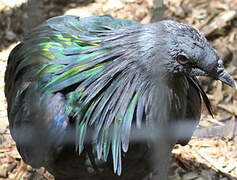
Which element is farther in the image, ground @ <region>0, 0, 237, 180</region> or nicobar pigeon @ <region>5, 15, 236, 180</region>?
ground @ <region>0, 0, 237, 180</region>

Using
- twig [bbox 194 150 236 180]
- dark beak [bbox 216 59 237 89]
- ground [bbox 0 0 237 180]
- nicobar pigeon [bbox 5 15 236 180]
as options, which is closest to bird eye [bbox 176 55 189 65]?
→ nicobar pigeon [bbox 5 15 236 180]

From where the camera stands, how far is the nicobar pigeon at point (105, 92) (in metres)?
1.84

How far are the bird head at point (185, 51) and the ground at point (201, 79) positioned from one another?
0.53 m

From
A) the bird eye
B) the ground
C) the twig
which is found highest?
the bird eye

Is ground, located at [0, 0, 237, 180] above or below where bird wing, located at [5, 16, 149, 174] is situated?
below

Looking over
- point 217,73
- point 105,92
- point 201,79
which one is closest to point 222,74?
point 217,73

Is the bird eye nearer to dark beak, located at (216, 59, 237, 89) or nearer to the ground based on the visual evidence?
dark beak, located at (216, 59, 237, 89)

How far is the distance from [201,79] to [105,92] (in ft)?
3.58

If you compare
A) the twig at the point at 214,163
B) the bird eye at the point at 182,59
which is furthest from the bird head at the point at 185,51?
the twig at the point at 214,163

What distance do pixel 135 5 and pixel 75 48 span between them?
1.51m

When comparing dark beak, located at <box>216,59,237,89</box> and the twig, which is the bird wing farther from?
the twig

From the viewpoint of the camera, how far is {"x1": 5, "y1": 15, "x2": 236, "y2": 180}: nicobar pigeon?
6.05 ft

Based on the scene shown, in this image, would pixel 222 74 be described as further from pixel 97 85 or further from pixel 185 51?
pixel 97 85

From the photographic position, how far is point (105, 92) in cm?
192
